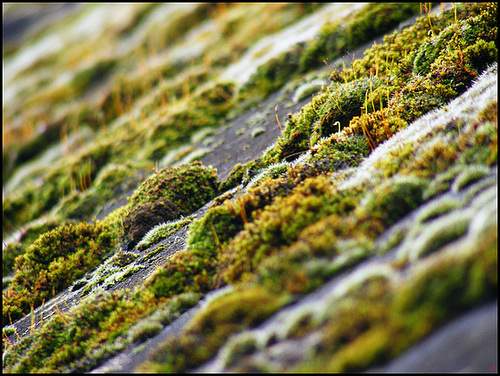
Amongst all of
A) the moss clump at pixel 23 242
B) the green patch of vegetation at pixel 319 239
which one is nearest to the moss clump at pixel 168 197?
the green patch of vegetation at pixel 319 239

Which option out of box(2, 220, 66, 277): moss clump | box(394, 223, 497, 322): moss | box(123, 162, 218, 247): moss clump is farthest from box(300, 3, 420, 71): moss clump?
box(2, 220, 66, 277): moss clump

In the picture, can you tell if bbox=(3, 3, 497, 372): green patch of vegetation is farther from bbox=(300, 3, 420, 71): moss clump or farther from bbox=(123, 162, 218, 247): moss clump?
bbox=(300, 3, 420, 71): moss clump

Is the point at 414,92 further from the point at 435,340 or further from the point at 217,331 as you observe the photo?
the point at 217,331

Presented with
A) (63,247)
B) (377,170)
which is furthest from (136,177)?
(377,170)

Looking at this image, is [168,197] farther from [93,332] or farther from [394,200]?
[394,200]

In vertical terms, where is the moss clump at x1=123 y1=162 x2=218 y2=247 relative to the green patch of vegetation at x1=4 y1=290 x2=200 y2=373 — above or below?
above

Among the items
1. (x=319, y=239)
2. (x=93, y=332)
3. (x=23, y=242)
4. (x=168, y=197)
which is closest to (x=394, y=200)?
(x=319, y=239)
